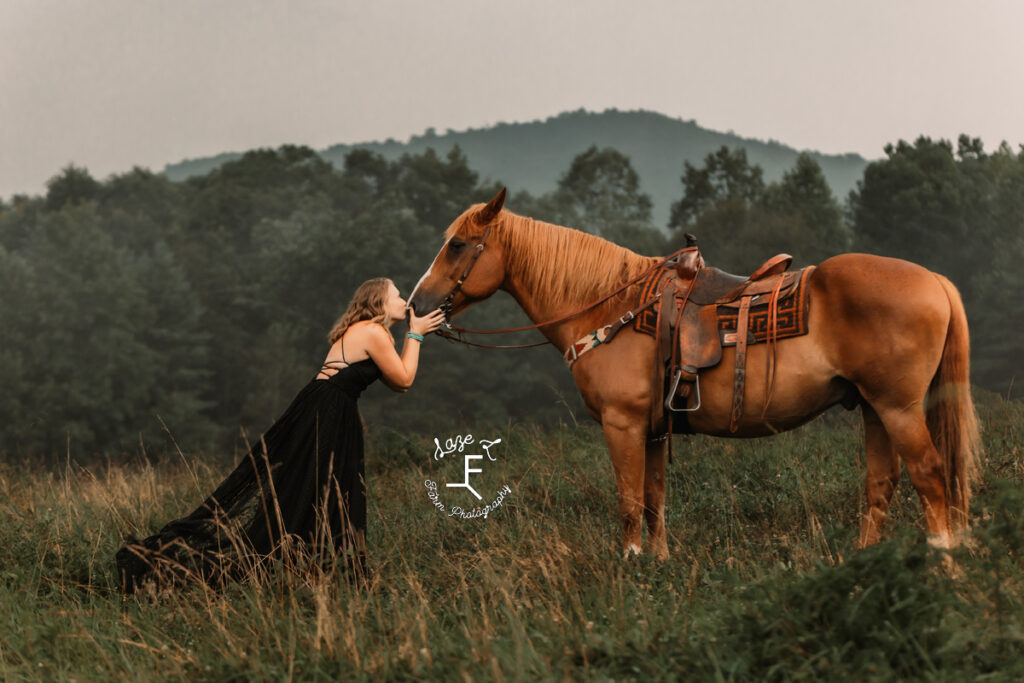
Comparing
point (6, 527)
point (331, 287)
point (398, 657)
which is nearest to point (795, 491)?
point (398, 657)

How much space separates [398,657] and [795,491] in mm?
3719

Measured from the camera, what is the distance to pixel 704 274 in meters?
4.77

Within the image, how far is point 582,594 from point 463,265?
7.06 feet

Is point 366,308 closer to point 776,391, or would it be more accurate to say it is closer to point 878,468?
point 776,391

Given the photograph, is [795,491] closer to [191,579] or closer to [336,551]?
[336,551]

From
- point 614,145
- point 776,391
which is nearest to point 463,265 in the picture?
point 776,391

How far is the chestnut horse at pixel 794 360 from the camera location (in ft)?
13.7

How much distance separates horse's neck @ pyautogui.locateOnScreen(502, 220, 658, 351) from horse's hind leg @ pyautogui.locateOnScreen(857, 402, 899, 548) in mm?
1582

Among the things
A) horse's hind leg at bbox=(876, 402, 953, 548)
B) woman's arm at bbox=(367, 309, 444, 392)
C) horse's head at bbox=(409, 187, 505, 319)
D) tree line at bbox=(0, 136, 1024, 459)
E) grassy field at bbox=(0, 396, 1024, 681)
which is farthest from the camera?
tree line at bbox=(0, 136, 1024, 459)

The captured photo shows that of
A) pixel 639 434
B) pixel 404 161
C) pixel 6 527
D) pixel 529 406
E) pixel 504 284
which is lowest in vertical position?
pixel 529 406

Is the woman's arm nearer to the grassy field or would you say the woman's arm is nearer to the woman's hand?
the woman's hand

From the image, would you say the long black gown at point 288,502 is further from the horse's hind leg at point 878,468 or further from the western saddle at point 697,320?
the horse's hind leg at point 878,468

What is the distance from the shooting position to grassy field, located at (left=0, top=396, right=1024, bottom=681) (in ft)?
9.48

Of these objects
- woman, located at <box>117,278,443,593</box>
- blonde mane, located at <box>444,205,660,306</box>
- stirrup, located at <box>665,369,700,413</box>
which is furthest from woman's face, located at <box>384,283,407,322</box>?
stirrup, located at <box>665,369,700,413</box>
